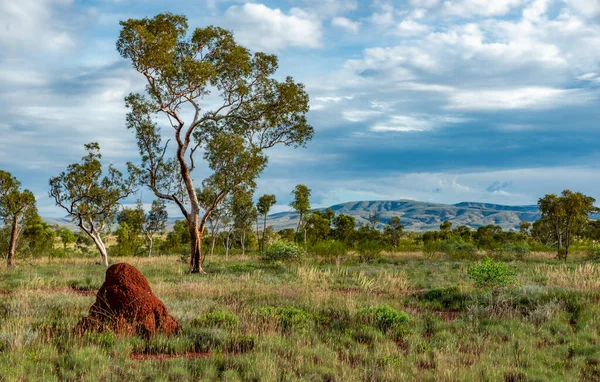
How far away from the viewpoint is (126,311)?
10484mm

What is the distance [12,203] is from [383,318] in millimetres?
26783

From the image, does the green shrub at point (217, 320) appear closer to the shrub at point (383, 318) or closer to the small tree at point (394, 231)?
the shrub at point (383, 318)

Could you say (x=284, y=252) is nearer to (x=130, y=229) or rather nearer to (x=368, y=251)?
(x=368, y=251)

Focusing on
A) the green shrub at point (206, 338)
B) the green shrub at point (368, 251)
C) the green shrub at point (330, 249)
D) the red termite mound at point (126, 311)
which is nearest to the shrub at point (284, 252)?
the green shrub at point (330, 249)

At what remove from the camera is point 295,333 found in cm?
1057

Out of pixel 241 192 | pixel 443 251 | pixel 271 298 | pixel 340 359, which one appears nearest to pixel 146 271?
pixel 241 192

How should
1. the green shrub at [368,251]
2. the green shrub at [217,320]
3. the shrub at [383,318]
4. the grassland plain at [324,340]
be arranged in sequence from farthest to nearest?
the green shrub at [368,251] → the shrub at [383,318] → the green shrub at [217,320] → the grassland plain at [324,340]

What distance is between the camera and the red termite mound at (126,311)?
10141 millimetres

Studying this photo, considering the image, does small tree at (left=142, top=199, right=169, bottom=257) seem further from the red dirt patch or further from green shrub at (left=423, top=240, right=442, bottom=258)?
the red dirt patch

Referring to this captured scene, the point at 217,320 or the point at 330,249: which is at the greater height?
the point at 330,249

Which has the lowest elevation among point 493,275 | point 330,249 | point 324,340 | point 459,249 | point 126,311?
point 324,340

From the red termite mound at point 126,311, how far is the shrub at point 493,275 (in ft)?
32.9

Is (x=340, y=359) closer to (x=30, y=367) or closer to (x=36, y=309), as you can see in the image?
(x=30, y=367)

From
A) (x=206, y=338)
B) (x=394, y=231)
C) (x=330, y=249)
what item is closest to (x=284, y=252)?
(x=330, y=249)
